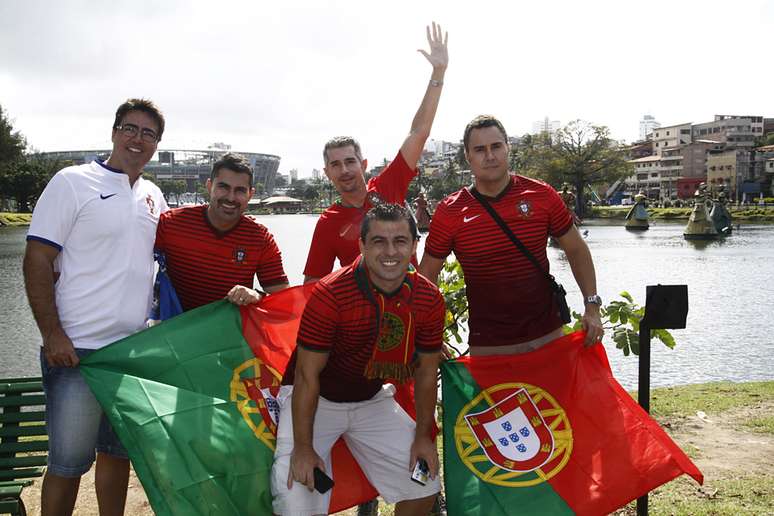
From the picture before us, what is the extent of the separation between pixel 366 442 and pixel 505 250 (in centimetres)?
150

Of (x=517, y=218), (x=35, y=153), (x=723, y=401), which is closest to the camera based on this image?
(x=517, y=218)

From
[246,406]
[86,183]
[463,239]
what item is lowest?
[246,406]

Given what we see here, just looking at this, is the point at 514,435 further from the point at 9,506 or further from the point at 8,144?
the point at 8,144

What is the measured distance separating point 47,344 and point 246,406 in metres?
1.17

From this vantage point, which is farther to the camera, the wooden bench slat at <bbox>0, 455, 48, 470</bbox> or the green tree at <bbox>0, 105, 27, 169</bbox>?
the green tree at <bbox>0, 105, 27, 169</bbox>

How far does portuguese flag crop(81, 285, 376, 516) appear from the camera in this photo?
343cm

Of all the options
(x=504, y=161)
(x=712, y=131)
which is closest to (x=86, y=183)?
(x=504, y=161)

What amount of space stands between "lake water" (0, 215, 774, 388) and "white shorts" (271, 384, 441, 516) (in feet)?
22.5

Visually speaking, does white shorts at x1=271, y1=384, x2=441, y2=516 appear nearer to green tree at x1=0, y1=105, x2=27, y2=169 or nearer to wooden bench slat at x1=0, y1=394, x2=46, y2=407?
wooden bench slat at x1=0, y1=394, x2=46, y2=407

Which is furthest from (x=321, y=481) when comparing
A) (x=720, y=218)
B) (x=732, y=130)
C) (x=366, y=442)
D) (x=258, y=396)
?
(x=732, y=130)

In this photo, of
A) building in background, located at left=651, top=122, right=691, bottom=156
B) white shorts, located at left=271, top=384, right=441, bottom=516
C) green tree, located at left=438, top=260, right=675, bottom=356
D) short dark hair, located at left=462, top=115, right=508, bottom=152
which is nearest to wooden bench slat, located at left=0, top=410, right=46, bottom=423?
white shorts, located at left=271, top=384, right=441, bottom=516

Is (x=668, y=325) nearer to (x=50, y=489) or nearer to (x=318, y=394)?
(x=318, y=394)

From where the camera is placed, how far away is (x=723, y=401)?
24.3 feet

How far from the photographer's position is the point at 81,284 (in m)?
3.64
